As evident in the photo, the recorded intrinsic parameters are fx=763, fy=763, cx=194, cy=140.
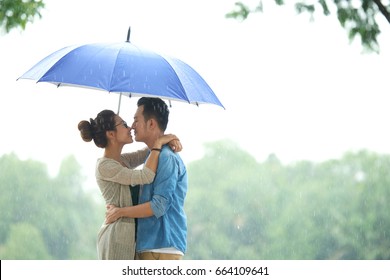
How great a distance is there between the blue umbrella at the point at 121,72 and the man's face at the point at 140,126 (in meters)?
0.09

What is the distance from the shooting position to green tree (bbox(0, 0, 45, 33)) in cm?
478

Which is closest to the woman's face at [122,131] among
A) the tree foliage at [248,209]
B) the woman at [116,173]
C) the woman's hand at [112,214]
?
the woman at [116,173]

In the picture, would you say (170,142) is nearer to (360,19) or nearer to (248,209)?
(360,19)

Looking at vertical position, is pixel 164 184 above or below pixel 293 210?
above

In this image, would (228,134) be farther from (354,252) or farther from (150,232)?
(150,232)

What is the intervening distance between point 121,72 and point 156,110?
188 millimetres

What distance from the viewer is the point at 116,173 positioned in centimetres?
268

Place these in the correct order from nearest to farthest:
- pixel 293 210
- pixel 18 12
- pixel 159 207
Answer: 1. pixel 159 207
2. pixel 18 12
3. pixel 293 210

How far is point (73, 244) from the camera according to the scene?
27.6 meters

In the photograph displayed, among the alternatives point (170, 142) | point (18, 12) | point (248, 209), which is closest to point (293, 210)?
point (248, 209)


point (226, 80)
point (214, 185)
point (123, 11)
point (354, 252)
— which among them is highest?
point (123, 11)

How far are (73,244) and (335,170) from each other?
10120 mm

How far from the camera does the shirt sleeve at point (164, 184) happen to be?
264cm

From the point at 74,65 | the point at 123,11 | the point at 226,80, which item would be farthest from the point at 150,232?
the point at 123,11
